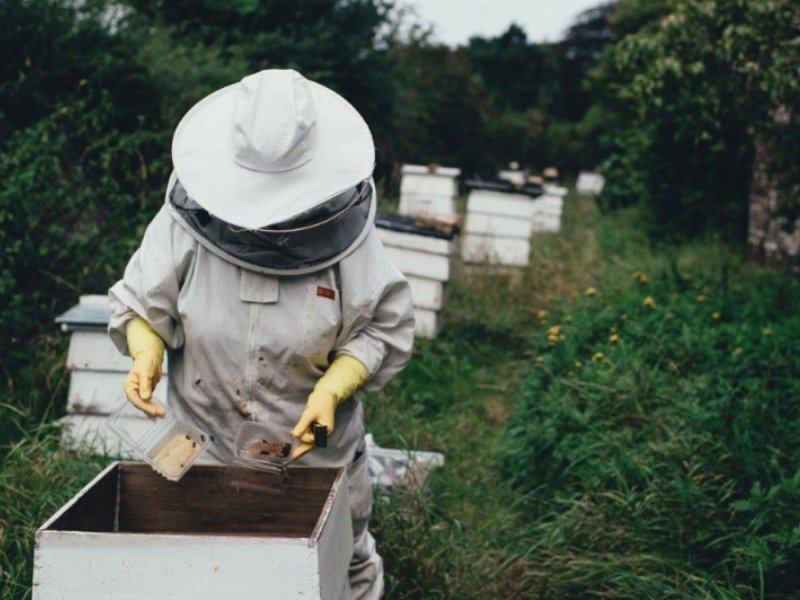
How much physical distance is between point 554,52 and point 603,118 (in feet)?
36.9

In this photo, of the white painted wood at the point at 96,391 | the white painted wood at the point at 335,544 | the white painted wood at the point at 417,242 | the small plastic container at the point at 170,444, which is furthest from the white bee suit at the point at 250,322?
the white painted wood at the point at 417,242

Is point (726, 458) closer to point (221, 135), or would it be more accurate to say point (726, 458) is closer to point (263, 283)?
point (263, 283)

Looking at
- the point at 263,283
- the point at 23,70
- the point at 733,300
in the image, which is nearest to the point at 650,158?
the point at 733,300

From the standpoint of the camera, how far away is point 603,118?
71.1 feet

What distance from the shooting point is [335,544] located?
2090 millimetres

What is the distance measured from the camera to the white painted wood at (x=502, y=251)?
7777mm

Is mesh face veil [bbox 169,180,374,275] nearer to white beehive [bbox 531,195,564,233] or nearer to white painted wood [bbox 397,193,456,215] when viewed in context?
white painted wood [bbox 397,193,456,215]

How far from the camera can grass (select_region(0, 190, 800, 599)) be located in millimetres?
3221

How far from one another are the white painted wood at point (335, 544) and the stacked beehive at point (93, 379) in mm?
1796

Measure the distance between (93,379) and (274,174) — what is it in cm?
200

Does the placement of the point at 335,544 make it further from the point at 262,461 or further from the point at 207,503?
the point at 207,503

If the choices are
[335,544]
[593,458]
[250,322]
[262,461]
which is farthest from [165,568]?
[593,458]

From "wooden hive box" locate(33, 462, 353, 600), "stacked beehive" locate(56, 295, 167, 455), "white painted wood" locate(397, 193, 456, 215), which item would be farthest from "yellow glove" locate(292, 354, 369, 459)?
"white painted wood" locate(397, 193, 456, 215)

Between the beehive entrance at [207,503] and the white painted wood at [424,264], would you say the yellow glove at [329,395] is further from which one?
the white painted wood at [424,264]
